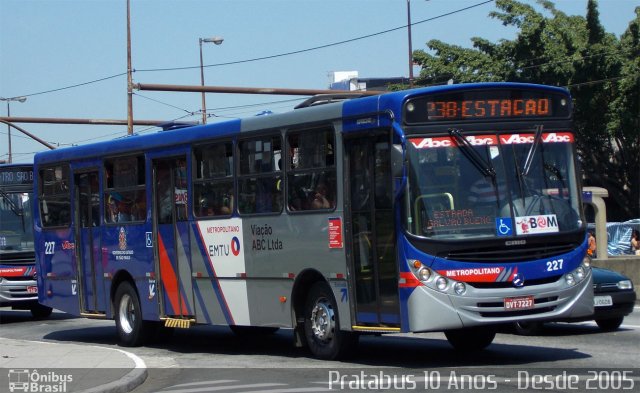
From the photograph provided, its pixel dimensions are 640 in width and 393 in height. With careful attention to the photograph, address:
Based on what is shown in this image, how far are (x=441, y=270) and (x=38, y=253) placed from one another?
11.1 metres

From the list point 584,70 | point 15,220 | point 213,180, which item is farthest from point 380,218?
point 584,70

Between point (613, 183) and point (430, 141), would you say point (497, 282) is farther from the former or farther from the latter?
point (613, 183)

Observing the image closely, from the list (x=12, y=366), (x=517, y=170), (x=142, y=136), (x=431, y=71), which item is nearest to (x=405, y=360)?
(x=517, y=170)

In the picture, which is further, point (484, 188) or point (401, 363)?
point (401, 363)

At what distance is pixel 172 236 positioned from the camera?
16656mm

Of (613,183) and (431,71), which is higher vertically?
(431,71)

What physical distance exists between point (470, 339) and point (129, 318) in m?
6.55

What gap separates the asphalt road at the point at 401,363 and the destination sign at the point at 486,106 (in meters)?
2.95

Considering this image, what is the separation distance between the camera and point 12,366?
13859mm

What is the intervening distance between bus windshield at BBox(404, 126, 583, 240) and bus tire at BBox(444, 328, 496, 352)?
7.16ft

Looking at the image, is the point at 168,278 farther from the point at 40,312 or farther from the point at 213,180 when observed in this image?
the point at 40,312

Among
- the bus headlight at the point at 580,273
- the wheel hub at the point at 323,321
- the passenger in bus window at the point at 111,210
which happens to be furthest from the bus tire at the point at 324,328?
the passenger in bus window at the point at 111,210

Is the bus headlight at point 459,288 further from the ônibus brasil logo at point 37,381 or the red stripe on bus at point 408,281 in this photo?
the ônibus brasil logo at point 37,381

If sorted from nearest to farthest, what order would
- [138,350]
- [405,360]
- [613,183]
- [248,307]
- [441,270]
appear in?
[441,270], [405,360], [248,307], [138,350], [613,183]
